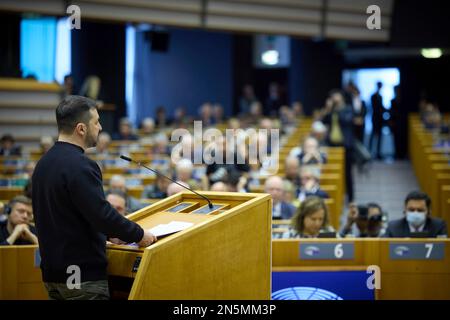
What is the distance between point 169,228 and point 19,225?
8.86 ft

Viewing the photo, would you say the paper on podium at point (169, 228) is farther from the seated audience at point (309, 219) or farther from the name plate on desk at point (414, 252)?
the seated audience at point (309, 219)

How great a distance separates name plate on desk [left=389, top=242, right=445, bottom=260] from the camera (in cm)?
507

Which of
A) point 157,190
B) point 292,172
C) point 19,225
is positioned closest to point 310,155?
point 292,172

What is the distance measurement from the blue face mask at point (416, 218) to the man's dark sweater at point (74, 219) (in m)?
3.61

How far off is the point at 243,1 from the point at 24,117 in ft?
13.5

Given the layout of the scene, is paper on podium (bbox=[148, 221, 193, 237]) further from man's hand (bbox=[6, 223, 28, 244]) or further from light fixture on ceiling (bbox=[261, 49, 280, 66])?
light fixture on ceiling (bbox=[261, 49, 280, 66])

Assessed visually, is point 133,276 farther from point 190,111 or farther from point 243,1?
point 190,111

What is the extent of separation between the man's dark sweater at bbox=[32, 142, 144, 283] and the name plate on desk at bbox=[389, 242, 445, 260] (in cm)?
254

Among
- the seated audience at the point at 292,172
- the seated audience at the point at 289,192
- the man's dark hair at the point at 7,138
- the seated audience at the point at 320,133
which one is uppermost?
the seated audience at the point at 320,133

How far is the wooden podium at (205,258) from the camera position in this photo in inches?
115

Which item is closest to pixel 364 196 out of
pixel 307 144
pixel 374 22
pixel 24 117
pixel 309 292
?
pixel 307 144

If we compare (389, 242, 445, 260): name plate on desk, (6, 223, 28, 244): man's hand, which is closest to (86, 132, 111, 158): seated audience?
(6, 223, 28, 244): man's hand

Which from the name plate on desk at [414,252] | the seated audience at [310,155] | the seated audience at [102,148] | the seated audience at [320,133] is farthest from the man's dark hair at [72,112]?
the seated audience at [320,133]

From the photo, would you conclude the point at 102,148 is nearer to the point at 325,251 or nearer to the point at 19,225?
the point at 19,225
